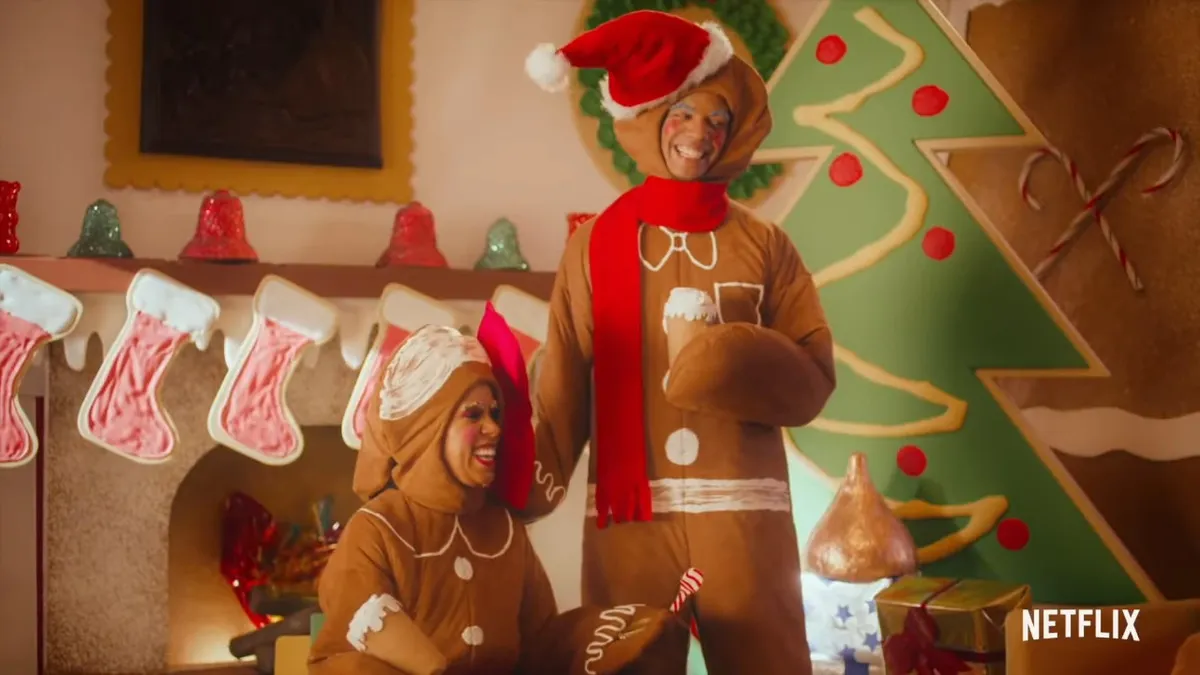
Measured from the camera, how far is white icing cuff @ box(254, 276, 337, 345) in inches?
79.8

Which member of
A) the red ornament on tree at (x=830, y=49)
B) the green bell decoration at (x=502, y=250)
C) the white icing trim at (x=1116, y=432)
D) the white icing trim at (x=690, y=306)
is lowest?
the white icing trim at (x=1116, y=432)

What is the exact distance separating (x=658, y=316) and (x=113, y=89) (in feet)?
4.18

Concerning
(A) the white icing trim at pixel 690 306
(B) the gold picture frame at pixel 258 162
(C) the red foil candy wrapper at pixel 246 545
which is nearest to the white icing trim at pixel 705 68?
(A) the white icing trim at pixel 690 306

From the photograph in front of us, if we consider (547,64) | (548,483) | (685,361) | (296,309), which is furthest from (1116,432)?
(296,309)

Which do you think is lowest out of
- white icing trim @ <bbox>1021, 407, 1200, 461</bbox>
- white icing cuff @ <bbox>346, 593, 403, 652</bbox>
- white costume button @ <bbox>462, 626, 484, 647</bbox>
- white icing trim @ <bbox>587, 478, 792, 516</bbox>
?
white costume button @ <bbox>462, 626, 484, 647</bbox>

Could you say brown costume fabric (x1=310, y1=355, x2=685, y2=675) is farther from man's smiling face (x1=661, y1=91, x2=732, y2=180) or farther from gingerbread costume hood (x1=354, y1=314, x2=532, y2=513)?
man's smiling face (x1=661, y1=91, x2=732, y2=180)

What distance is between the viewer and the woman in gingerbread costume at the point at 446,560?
4.30 feet

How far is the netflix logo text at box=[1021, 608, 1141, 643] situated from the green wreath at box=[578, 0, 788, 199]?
3.86ft

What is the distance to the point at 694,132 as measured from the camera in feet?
4.94

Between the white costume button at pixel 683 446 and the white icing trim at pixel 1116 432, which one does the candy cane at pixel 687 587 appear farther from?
A: the white icing trim at pixel 1116 432

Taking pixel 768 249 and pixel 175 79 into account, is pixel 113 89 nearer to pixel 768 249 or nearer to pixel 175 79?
pixel 175 79

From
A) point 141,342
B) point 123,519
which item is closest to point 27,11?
point 141,342

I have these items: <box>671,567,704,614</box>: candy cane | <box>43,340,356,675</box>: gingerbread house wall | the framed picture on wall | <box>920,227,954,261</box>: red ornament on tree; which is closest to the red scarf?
<box>671,567,704,614</box>: candy cane

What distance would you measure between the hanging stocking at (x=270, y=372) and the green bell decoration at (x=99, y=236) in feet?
0.90
